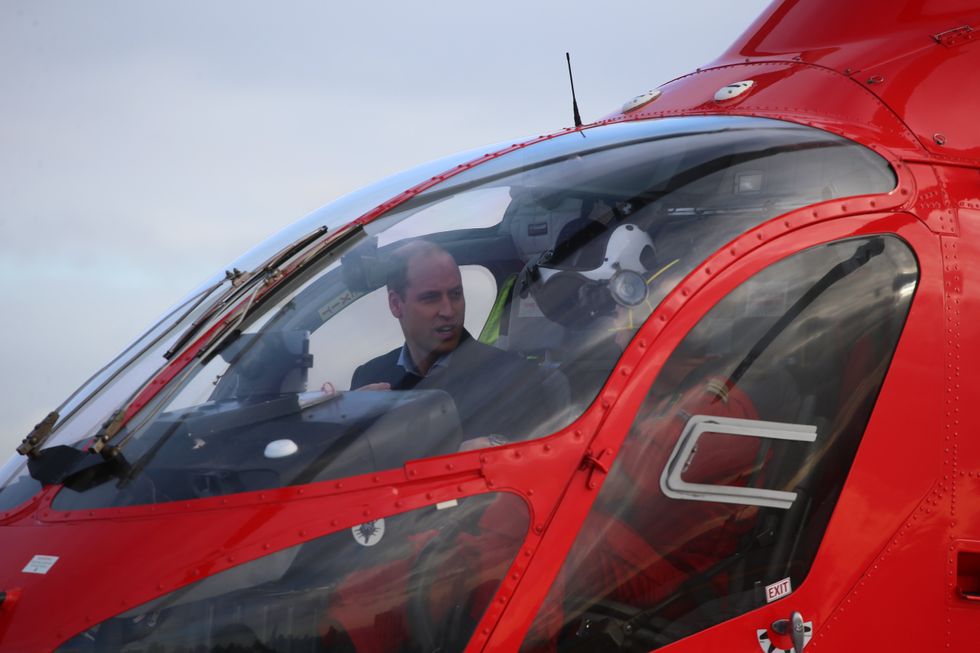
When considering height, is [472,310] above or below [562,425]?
above

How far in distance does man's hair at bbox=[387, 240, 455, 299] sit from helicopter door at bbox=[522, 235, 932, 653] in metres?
0.84

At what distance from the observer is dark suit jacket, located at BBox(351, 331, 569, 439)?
2748 mm

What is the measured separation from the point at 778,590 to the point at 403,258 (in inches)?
59.5

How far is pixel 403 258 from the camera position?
320 centimetres

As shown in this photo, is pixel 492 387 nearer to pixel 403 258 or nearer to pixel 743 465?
pixel 403 258

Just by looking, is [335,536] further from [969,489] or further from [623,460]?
[969,489]

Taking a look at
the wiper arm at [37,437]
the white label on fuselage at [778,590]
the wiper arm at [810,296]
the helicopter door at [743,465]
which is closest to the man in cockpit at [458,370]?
the helicopter door at [743,465]

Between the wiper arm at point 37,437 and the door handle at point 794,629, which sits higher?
the wiper arm at point 37,437

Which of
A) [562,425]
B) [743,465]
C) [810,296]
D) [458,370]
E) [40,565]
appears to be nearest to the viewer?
[40,565]

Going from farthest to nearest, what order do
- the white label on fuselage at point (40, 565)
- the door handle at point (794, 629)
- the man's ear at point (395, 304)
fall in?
1. the man's ear at point (395, 304)
2. the door handle at point (794, 629)
3. the white label on fuselage at point (40, 565)

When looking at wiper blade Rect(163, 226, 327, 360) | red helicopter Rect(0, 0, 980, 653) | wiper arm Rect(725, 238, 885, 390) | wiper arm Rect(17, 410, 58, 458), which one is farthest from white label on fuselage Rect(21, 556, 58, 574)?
wiper arm Rect(725, 238, 885, 390)

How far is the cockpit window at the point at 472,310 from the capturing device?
2.70 m

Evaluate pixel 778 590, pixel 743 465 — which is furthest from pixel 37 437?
pixel 778 590

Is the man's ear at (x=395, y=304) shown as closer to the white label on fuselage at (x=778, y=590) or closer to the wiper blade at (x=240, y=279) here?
the wiper blade at (x=240, y=279)
